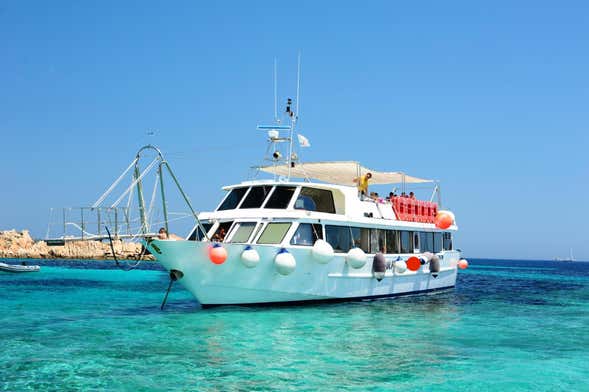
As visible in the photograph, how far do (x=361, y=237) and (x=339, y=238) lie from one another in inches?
52.5

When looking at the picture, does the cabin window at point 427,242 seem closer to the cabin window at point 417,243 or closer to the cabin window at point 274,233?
the cabin window at point 417,243

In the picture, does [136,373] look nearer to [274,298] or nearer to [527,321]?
[274,298]

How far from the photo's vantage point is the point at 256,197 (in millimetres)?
17719

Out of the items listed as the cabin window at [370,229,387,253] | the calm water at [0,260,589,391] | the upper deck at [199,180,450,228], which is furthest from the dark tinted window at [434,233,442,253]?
the calm water at [0,260,589,391]

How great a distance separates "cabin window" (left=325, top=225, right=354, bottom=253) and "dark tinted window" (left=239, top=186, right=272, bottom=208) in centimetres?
217

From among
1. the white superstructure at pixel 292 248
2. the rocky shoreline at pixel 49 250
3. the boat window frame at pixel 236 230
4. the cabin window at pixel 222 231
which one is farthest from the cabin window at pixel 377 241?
the rocky shoreline at pixel 49 250

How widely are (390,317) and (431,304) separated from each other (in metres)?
4.58

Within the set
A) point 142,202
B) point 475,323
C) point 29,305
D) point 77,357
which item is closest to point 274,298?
point 142,202

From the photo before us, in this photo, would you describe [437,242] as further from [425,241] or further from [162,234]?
[162,234]

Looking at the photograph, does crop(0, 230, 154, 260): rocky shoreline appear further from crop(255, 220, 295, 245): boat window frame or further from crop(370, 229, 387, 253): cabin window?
crop(255, 220, 295, 245): boat window frame

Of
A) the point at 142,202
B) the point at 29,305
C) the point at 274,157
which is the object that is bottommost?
the point at 29,305

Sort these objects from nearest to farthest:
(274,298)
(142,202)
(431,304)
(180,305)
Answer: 1. (142,202)
2. (274,298)
3. (180,305)
4. (431,304)

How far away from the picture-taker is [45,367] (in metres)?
9.16

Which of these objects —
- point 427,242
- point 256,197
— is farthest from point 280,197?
point 427,242
